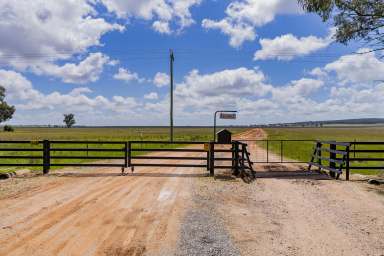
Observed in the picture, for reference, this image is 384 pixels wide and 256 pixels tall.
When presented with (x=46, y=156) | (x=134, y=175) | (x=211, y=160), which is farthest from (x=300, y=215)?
(x=46, y=156)

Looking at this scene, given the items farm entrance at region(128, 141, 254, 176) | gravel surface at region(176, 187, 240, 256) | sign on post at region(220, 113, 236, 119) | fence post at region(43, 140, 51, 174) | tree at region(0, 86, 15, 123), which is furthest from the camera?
tree at region(0, 86, 15, 123)

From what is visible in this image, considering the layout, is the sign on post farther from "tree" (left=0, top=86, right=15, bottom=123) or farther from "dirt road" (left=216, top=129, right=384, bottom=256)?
"tree" (left=0, top=86, right=15, bottom=123)

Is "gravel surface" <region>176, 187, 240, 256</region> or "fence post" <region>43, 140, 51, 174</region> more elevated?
"fence post" <region>43, 140, 51, 174</region>

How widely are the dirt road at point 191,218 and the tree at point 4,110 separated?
299 ft

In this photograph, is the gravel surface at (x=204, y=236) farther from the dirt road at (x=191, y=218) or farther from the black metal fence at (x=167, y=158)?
the black metal fence at (x=167, y=158)

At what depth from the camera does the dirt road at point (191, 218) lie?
19.6ft

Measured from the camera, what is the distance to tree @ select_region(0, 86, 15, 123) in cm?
9188

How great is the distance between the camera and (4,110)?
92.1 metres

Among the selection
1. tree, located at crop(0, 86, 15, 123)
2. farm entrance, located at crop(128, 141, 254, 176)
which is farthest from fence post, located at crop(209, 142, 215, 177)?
tree, located at crop(0, 86, 15, 123)

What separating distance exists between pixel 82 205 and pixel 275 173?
9.32 meters

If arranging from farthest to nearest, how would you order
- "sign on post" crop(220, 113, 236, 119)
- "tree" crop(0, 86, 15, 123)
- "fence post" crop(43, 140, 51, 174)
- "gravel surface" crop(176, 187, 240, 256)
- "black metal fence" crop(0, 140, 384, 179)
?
"tree" crop(0, 86, 15, 123) → "sign on post" crop(220, 113, 236, 119) → "fence post" crop(43, 140, 51, 174) → "black metal fence" crop(0, 140, 384, 179) → "gravel surface" crop(176, 187, 240, 256)

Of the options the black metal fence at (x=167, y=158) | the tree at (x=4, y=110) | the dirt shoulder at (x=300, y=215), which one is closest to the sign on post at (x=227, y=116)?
the black metal fence at (x=167, y=158)

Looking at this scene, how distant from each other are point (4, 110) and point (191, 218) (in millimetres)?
98303

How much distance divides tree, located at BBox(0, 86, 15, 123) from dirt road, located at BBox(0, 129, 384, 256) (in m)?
91.3
